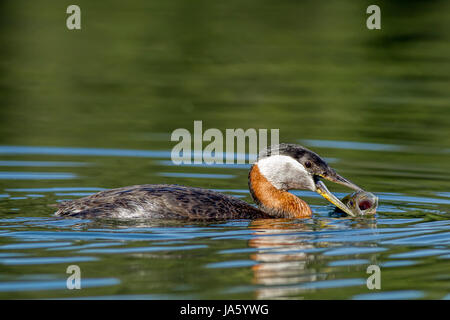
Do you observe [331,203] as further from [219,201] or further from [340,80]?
[340,80]

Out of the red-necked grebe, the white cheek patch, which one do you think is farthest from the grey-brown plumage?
the white cheek patch

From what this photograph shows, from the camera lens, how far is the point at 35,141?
1526 cm

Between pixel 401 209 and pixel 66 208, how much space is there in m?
4.03

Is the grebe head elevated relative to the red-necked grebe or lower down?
elevated

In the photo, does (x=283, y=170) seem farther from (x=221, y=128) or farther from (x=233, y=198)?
(x=221, y=128)

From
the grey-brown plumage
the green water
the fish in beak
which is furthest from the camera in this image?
the fish in beak

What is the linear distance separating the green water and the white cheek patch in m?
0.54

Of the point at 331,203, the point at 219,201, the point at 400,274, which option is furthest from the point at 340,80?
the point at 400,274

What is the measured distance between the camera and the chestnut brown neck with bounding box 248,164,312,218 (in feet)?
37.3

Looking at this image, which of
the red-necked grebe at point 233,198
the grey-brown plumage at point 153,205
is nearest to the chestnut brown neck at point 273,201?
the red-necked grebe at point 233,198

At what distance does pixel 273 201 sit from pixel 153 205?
5.53ft

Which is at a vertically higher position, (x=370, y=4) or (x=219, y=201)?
(x=370, y=4)

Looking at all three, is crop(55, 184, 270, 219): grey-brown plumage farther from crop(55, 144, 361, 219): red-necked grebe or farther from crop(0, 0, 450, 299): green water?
crop(0, 0, 450, 299): green water
